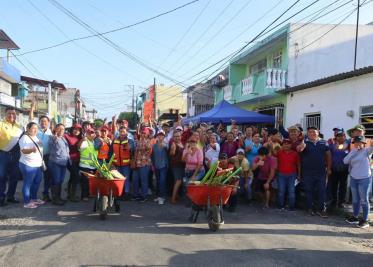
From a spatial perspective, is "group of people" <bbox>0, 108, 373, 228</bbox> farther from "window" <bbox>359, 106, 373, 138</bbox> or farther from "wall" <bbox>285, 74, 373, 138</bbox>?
"wall" <bbox>285, 74, 373, 138</bbox>

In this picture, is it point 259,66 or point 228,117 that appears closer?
point 228,117

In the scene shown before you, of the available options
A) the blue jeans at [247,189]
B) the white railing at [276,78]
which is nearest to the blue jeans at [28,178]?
the blue jeans at [247,189]

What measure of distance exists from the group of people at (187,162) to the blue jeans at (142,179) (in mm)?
23

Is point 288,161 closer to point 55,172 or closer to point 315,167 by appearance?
point 315,167

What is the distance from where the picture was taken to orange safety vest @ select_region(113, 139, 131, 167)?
9.17 metres

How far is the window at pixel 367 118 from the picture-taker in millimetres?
12039

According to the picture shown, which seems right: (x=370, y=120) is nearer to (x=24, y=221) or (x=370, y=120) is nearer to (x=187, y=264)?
(x=187, y=264)

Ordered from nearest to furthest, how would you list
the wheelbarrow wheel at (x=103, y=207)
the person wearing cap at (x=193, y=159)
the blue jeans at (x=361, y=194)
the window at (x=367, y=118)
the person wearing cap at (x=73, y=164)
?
the wheelbarrow wheel at (x=103, y=207) → the blue jeans at (x=361, y=194) → the person wearing cap at (x=193, y=159) → the person wearing cap at (x=73, y=164) → the window at (x=367, y=118)

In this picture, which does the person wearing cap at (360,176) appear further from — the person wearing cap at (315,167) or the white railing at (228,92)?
the white railing at (228,92)

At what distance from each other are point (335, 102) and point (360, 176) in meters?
6.34

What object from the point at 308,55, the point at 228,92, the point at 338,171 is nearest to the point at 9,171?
the point at 338,171

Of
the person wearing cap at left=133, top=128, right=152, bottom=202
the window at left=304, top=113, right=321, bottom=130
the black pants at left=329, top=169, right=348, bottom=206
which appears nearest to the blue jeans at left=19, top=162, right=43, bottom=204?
the person wearing cap at left=133, top=128, right=152, bottom=202

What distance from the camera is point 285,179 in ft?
29.8

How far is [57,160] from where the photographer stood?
8.60m
